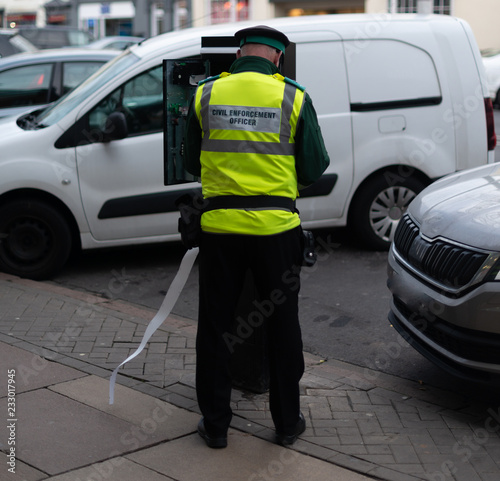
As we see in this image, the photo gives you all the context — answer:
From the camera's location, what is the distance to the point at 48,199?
23.0 feet

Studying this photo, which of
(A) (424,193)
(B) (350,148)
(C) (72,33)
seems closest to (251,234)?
(A) (424,193)

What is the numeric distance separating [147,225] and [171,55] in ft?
4.74

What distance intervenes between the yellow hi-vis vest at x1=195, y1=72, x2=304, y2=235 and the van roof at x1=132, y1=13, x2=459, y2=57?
11.7ft

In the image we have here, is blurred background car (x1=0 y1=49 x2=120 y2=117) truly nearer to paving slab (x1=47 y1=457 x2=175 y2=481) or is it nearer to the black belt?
the black belt

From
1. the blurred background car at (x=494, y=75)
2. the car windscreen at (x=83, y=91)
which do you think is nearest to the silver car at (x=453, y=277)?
the car windscreen at (x=83, y=91)

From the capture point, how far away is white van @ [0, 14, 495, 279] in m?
6.95

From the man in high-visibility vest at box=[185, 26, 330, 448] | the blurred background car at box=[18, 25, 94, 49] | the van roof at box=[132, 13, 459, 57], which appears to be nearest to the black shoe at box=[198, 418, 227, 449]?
the man in high-visibility vest at box=[185, 26, 330, 448]

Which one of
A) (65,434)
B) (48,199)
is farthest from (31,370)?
(48,199)

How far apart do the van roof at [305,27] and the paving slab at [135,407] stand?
3462 mm

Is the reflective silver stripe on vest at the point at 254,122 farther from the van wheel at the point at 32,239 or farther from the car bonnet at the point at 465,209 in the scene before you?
the van wheel at the point at 32,239

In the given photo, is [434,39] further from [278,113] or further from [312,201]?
[278,113]

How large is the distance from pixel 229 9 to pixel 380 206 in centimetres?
2794

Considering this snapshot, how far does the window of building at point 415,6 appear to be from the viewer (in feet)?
97.7

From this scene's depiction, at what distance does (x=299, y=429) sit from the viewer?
407 cm
